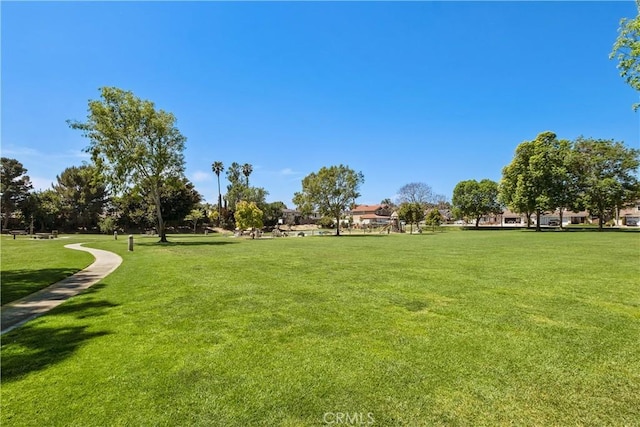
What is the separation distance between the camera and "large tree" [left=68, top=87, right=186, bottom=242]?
2667 centimetres

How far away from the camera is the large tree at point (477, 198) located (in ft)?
228

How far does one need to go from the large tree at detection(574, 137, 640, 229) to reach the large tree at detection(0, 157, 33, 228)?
3196 inches

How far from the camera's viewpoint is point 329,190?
45500 mm

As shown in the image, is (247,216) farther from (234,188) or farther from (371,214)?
(371,214)

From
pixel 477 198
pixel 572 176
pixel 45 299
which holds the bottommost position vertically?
pixel 45 299

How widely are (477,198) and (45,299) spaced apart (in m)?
73.7

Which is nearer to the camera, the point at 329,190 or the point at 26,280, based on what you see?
the point at 26,280

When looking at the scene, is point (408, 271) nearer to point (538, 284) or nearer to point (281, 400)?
point (538, 284)

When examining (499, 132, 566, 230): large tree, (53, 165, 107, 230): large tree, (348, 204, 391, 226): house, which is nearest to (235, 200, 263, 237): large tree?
(53, 165, 107, 230): large tree

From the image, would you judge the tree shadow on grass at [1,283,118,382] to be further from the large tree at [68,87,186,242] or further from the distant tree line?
the distant tree line

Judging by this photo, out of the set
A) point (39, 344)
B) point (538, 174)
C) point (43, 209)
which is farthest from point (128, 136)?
point (538, 174)

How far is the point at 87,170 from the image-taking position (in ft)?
95.3

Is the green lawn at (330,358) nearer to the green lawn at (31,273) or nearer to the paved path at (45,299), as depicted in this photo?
the paved path at (45,299)

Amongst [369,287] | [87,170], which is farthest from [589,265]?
[87,170]
